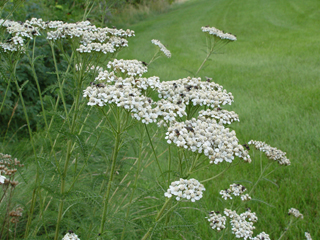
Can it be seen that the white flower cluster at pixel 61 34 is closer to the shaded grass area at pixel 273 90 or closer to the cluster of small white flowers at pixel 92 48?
the cluster of small white flowers at pixel 92 48

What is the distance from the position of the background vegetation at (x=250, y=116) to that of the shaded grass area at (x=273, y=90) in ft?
0.05

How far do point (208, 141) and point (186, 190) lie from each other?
1.10ft

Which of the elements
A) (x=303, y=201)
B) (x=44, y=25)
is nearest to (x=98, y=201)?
(x=44, y=25)

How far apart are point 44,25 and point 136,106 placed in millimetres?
1596

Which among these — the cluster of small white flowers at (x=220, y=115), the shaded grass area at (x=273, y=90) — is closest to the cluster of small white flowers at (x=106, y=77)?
the cluster of small white flowers at (x=220, y=115)

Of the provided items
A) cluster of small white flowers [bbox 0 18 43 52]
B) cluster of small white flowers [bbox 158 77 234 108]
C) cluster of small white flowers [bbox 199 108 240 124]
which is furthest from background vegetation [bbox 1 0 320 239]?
cluster of small white flowers [bbox 0 18 43 52]

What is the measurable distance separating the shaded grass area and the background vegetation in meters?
0.01

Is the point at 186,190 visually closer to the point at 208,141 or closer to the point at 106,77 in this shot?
the point at 208,141

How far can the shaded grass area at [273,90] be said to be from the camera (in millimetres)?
3426

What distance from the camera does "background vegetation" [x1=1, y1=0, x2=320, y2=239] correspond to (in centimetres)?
291

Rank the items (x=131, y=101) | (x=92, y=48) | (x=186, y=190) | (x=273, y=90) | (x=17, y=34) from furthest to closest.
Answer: (x=273, y=90)
(x=92, y=48)
(x=17, y=34)
(x=131, y=101)
(x=186, y=190)

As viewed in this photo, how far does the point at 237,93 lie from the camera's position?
706 centimetres

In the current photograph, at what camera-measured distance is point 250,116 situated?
5777mm

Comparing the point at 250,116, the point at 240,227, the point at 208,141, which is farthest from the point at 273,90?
the point at 208,141
